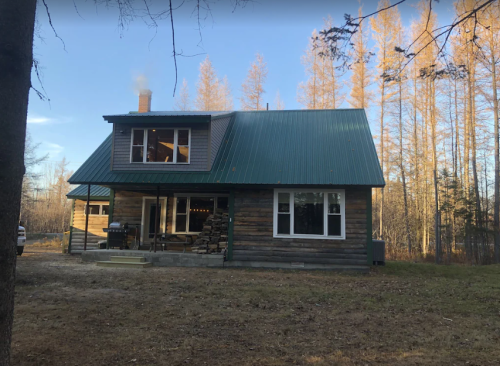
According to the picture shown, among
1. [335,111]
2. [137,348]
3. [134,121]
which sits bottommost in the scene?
[137,348]

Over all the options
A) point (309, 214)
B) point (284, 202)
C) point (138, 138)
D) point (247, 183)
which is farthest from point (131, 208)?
point (309, 214)

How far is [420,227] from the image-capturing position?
2241cm

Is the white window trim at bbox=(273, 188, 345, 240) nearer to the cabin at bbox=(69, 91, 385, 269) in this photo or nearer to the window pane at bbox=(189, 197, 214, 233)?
the cabin at bbox=(69, 91, 385, 269)

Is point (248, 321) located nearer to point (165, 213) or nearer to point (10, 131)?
point (10, 131)

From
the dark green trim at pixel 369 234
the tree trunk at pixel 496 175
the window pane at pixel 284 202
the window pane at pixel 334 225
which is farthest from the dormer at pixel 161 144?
the tree trunk at pixel 496 175

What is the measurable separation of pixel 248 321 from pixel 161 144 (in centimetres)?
868

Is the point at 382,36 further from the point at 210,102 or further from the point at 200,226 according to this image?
the point at 200,226

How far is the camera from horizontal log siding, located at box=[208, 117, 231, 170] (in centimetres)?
1258

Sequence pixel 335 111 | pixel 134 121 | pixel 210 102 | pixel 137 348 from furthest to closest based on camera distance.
Answer: pixel 210 102
pixel 335 111
pixel 134 121
pixel 137 348

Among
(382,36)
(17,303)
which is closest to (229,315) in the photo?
(17,303)

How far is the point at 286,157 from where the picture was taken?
12.5m

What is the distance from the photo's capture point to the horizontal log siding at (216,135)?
41.3 ft

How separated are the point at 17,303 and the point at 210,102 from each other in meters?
23.0

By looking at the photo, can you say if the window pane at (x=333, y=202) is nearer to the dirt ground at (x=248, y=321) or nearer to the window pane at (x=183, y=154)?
the dirt ground at (x=248, y=321)
